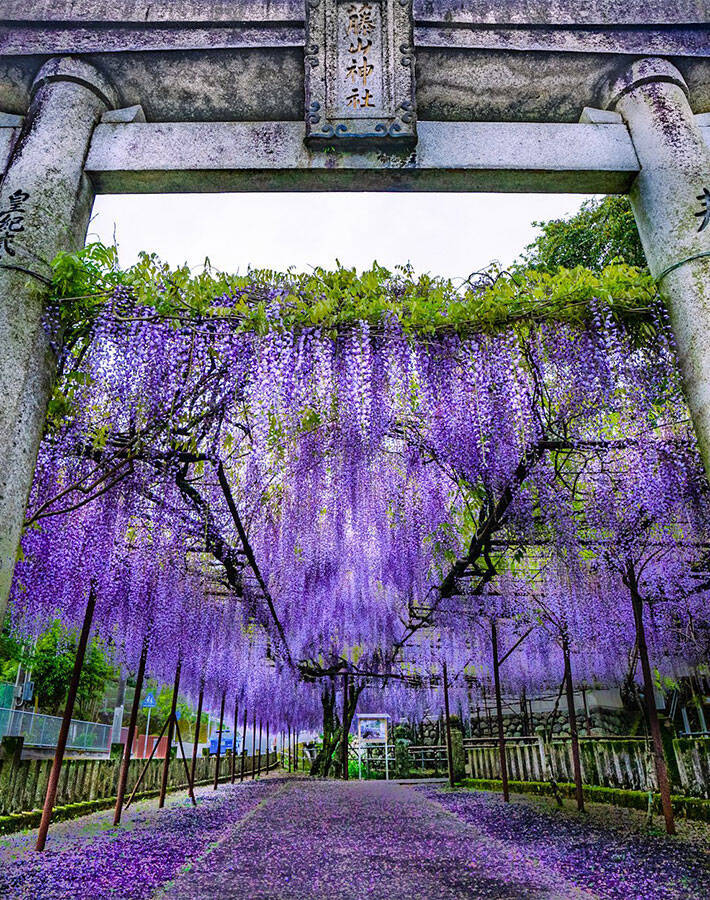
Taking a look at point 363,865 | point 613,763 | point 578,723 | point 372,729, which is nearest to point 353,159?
point 363,865

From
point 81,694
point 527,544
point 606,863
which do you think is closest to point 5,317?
point 606,863

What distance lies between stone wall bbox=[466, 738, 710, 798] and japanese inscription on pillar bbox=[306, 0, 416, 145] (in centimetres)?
531

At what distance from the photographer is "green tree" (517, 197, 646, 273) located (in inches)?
345

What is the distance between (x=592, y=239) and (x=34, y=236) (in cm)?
830

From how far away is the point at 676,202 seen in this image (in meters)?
3.50

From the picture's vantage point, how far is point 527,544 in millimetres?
6262

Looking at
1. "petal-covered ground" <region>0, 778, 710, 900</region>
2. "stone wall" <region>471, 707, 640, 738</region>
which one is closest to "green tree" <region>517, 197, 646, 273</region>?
"petal-covered ground" <region>0, 778, 710, 900</region>

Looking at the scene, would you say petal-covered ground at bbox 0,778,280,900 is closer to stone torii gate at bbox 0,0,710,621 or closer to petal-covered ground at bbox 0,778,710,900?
petal-covered ground at bbox 0,778,710,900

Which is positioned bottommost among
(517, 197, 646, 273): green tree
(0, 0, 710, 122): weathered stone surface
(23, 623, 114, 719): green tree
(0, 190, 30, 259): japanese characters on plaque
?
(23, 623, 114, 719): green tree

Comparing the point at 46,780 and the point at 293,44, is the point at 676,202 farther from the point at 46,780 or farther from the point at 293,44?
the point at 46,780

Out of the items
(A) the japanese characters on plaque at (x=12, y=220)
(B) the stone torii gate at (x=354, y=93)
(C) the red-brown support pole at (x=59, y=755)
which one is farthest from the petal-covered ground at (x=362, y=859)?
(B) the stone torii gate at (x=354, y=93)

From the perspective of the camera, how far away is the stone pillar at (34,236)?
2.98 meters

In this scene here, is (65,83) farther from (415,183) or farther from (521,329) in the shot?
(521,329)

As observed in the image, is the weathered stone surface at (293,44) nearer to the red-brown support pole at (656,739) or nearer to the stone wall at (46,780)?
the red-brown support pole at (656,739)
